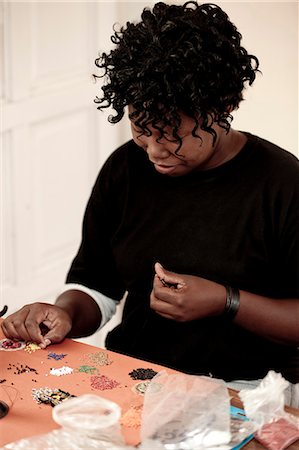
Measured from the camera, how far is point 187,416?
1.62 metres

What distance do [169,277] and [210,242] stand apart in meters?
0.21

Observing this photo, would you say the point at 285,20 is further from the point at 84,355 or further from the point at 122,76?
the point at 84,355

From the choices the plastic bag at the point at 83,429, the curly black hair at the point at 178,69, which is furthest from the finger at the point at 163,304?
the plastic bag at the point at 83,429

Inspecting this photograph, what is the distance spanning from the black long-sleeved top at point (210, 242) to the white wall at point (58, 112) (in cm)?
122

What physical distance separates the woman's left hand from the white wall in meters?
1.55

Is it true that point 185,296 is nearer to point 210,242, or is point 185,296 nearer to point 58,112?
point 210,242

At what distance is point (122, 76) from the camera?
1.91m

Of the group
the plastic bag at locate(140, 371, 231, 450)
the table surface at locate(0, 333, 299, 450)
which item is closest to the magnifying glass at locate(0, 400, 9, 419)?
the table surface at locate(0, 333, 299, 450)

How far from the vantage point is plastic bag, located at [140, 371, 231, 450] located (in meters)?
1.57

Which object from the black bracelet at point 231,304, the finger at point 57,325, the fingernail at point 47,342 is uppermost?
the black bracelet at point 231,304

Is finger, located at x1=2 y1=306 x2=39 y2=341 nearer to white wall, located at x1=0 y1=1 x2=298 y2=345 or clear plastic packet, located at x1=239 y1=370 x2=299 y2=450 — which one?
clear plastic packet, located at x1=239 y1=370 x2=299 y2=450

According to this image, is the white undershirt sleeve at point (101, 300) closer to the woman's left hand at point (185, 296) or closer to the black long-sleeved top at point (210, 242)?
the black long-sleeved top at point (210, 242)

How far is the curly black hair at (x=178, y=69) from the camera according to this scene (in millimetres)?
1853

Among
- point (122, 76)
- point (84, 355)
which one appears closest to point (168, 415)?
point (84, 355)
